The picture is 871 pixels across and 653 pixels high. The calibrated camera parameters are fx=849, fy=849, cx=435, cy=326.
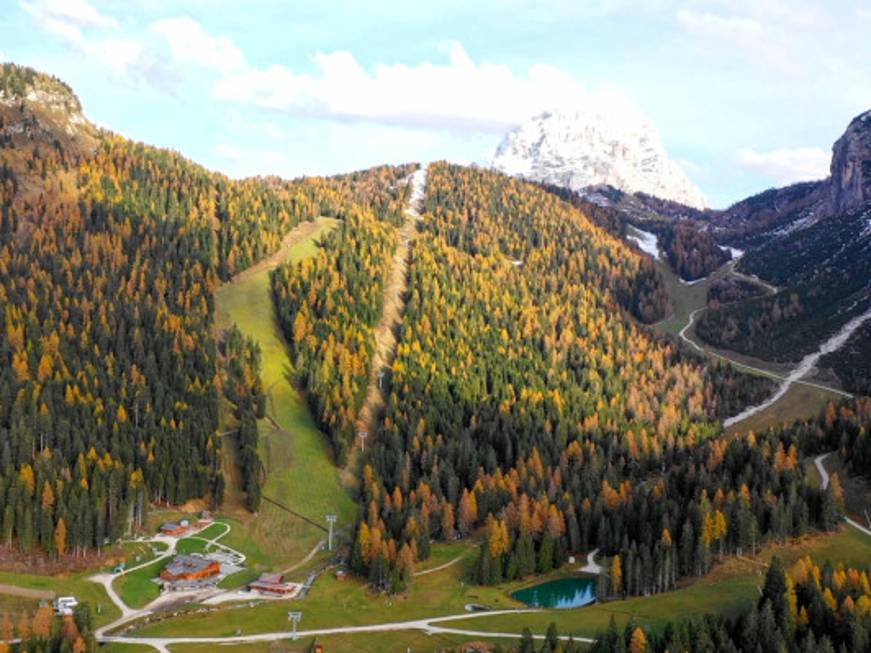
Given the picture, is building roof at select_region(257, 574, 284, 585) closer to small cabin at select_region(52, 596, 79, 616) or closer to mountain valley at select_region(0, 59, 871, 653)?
mountain valley at select_region(0, 59, 871, 653)

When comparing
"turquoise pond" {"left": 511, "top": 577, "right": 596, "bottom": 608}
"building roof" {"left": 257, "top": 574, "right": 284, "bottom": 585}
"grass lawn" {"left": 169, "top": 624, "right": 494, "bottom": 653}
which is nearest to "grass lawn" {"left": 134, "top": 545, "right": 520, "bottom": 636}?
"turquoise pond" {"left": 511, "top": 577, "right": 596, "bottom": 608}

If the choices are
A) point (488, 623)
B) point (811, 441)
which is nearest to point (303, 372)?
point (488, 623)

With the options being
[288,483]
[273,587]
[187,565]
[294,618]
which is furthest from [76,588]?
[288,483]

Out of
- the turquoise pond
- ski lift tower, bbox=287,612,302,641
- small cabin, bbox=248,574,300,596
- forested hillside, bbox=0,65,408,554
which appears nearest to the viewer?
ski lift tower, bbox=287,612,302,641

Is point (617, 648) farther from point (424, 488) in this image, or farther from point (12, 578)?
point (12, 578)

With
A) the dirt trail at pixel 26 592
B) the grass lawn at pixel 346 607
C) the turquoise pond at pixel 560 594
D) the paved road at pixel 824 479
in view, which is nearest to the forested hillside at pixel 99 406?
the dirt trail at pixel 26 592

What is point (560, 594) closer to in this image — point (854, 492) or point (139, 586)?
point (854, 492)

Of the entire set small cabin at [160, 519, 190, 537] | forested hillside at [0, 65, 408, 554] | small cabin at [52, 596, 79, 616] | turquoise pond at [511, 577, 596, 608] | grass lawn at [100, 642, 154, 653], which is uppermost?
forested hillside at [0, 65, 408, 554]
